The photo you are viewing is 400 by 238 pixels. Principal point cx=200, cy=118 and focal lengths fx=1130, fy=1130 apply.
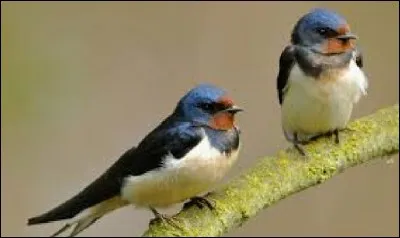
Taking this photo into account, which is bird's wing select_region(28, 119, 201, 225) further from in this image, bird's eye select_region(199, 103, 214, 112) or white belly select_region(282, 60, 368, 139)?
white belly select_region(282, 60, 368, 139)

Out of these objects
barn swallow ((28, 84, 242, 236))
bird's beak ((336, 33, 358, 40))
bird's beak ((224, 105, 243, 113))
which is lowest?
barn swallow ((28, 84, 242, 236))


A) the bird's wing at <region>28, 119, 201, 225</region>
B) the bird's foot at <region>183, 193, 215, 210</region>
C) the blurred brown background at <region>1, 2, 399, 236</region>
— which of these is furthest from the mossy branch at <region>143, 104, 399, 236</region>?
the blurred brown background at <region>1, 2, 399, 236</region>

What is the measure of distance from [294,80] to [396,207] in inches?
57.6

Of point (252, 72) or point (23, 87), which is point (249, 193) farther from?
point (23, 87)

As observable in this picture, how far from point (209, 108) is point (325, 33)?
46cm

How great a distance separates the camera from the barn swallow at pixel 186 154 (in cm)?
227

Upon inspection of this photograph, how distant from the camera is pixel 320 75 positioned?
265cm

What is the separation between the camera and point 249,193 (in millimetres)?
2312

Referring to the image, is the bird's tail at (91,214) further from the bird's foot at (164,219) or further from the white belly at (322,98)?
the white belly at (322,98)

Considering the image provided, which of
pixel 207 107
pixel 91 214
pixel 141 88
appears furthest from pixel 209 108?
pixel 141 88

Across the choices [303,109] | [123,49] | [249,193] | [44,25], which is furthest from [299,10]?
[249,193]

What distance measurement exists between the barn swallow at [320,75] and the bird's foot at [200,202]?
Answer: 38cm

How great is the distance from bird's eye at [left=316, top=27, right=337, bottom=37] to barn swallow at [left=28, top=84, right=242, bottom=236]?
0.41m

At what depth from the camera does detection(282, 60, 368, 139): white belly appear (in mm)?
2666
